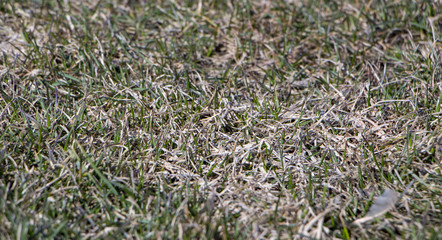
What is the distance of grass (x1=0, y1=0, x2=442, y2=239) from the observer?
79.5 inches

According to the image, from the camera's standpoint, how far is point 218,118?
259cm

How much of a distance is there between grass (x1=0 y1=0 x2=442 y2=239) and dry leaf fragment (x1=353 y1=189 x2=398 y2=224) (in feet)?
0.10

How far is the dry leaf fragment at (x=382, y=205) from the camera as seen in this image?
2.00m

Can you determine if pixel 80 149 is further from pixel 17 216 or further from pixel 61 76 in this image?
pixel 61 76

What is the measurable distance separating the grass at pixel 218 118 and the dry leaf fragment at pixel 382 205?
1.2 inches

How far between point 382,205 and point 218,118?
0.98 m

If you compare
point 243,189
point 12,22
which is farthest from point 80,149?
point 12,22

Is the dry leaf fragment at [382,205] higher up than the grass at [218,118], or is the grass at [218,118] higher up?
the grass at [218,118]

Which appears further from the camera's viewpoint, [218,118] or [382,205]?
[218,118]

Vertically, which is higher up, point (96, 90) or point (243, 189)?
point (96, 90)

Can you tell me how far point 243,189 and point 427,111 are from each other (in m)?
1.16

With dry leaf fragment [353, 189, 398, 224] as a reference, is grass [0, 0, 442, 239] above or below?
above

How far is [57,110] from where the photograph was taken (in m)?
2.55

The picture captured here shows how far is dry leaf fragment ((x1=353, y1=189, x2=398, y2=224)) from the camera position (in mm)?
1999
